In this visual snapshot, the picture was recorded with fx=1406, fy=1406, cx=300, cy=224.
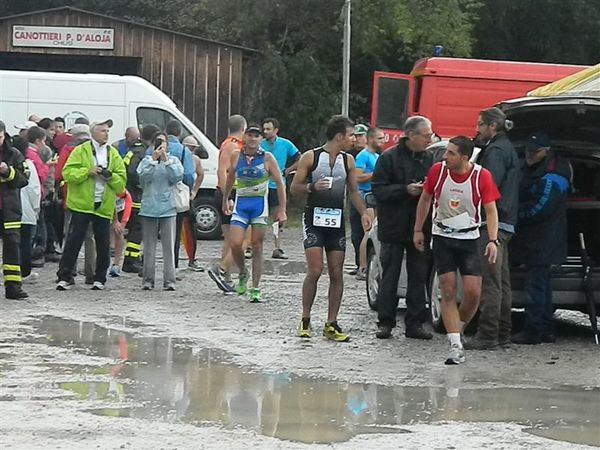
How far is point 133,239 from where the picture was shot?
17.2m

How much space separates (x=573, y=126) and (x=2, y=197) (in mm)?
5575

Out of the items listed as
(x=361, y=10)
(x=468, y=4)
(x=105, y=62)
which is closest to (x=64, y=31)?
(x=105, y=62)

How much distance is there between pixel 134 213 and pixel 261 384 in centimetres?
757

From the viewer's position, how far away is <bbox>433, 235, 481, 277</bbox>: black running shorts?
10.9 m

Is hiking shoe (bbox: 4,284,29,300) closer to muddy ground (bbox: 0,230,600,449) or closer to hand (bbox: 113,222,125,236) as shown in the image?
muddy ground (bbox: 0,230,600,449)

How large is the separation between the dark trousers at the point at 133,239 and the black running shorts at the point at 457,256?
6.57 m

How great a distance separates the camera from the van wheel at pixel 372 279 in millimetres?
13914

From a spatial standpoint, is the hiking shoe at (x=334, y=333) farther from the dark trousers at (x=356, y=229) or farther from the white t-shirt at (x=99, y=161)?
the dark trousers at (x=356, y=229)

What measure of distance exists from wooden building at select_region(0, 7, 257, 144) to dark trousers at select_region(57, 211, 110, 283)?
52.6 ft

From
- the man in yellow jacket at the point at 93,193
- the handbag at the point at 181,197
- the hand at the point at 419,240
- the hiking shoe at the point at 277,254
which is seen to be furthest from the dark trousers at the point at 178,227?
the hand at the point at 419,240

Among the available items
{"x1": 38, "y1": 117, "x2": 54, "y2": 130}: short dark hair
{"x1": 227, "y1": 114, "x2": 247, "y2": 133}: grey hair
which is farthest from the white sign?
{"x1": 227, "y1": 114, "x2": 247, "y2": 133}: grey hair

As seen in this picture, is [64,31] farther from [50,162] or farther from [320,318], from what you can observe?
[320,318]

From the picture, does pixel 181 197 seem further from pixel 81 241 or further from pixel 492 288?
pixel 492 288

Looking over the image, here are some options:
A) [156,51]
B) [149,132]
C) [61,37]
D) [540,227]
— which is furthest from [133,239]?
[61,37]
